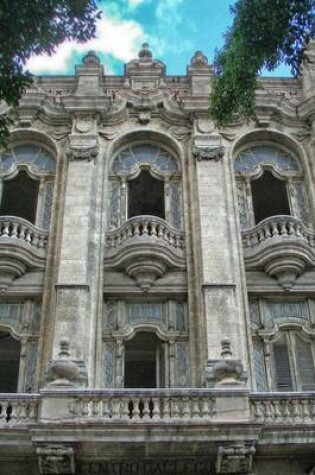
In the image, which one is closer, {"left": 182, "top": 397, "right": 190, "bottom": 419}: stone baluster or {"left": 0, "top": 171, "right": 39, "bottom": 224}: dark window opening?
{"left": 182, "top": 397, "right": 190, "bottom": 419}: stone baluster

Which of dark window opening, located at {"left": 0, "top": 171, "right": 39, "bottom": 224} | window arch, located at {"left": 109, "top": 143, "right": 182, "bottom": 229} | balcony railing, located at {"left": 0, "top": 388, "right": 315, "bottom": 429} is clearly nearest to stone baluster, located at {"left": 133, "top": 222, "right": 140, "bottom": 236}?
window arch, located at {"left": 109, "top": 143, "right": 182, "bottom": 229}

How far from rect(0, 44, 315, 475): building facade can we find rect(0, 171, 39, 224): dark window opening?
0.07 meters

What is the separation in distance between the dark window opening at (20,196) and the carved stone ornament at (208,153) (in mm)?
4770

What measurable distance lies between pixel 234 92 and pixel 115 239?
5.30 metres

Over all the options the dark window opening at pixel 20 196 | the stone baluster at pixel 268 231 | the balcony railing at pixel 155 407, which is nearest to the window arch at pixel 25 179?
the dark window opening at pixel 20 196

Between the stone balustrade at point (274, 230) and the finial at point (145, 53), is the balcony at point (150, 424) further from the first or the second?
the finial at point (145, 53)

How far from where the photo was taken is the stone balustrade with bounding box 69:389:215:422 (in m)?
13.5

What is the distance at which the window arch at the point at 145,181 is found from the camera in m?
19.6

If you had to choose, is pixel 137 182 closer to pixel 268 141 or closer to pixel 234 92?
pixel 268 141

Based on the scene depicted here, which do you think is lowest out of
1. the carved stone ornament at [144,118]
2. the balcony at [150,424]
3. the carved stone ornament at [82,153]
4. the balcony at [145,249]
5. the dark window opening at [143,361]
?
the balcony at [150,424]

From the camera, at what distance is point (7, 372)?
16672 millimetres

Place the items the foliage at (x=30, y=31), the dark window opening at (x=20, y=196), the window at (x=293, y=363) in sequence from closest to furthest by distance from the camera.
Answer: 1. the foliage at (x=30, y=31)
2. the window at (x=293, y=363)
3. the dark window opening at (x=20, y=196)

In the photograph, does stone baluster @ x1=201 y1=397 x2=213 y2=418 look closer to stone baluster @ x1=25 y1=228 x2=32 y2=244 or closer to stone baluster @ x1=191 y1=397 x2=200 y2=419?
stone baluster @ x1=191 y1=397 x2=200 y2=419

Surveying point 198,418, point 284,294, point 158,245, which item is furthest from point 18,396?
point 284,294
